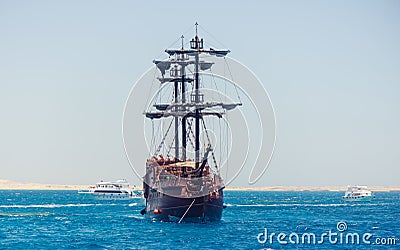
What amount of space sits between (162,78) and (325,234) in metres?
45.3

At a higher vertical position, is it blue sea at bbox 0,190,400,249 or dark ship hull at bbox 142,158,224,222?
dark ship hull at bbox 142,158,224,222

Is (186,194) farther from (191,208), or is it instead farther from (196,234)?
(196,234)

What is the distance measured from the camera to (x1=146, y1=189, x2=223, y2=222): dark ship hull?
9194 cm

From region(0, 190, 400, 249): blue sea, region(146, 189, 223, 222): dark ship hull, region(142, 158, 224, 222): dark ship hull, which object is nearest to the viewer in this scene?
Answer: region(0, 190, 400, 249): blue sea

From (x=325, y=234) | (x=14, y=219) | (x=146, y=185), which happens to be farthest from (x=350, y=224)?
(x=14, y=219)

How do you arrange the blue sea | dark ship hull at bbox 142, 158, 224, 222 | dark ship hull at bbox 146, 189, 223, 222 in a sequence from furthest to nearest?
dark ship hull at bbox 142, 158, 224, 222 < dark ship hull at bbox 146, 189, 223, 222 < the blue sea

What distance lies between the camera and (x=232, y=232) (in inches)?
3300

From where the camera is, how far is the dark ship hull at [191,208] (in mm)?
91938

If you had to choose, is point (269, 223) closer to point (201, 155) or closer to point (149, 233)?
point (201, 155)

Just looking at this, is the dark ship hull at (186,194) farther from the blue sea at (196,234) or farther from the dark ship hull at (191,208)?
the blue sea at (196,234)

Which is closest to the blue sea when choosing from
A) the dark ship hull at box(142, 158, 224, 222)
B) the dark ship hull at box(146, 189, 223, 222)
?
the dark ship hull at box(146, 189, 223, 222)

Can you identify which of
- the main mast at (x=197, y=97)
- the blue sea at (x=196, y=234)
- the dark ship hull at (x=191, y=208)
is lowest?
the blue sea at (x=196, y=234)

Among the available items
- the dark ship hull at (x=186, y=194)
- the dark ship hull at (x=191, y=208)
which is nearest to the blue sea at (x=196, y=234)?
the dark ship hull at (x=191, y=208)

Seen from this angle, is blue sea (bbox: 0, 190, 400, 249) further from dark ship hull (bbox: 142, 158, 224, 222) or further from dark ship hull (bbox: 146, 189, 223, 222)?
dark ship hull (bbox: 142, 158, 224, 222)
